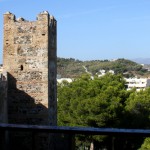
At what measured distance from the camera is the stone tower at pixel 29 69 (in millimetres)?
14320

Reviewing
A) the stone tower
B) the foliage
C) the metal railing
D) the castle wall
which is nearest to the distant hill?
the foliage

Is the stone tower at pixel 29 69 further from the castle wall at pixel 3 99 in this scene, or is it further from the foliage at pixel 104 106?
the foliage at pixel 104 106

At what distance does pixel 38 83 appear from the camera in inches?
566

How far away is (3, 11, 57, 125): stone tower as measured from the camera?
47.0ft

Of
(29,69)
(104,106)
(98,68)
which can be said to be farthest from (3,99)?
(98,68)

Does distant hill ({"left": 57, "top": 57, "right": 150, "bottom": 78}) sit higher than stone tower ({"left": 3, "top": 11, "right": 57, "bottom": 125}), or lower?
higher

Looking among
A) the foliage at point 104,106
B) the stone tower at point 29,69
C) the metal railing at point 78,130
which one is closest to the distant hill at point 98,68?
the foliage at point 104,106

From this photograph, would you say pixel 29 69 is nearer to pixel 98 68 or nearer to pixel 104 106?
pixel 104 106

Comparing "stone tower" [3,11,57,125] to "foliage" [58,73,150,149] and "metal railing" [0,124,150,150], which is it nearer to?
"foliage" [58,73,150,149]

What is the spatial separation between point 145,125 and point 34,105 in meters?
10.1

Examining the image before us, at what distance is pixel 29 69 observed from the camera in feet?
47.4

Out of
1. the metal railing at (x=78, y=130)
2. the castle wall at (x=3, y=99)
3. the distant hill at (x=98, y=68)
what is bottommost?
the metal railing at (x=78, y=130)

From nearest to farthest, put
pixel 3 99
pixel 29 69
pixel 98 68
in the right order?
pixel 3 99 < pixel 29 69 < pixel 98 68

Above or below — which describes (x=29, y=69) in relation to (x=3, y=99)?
above
